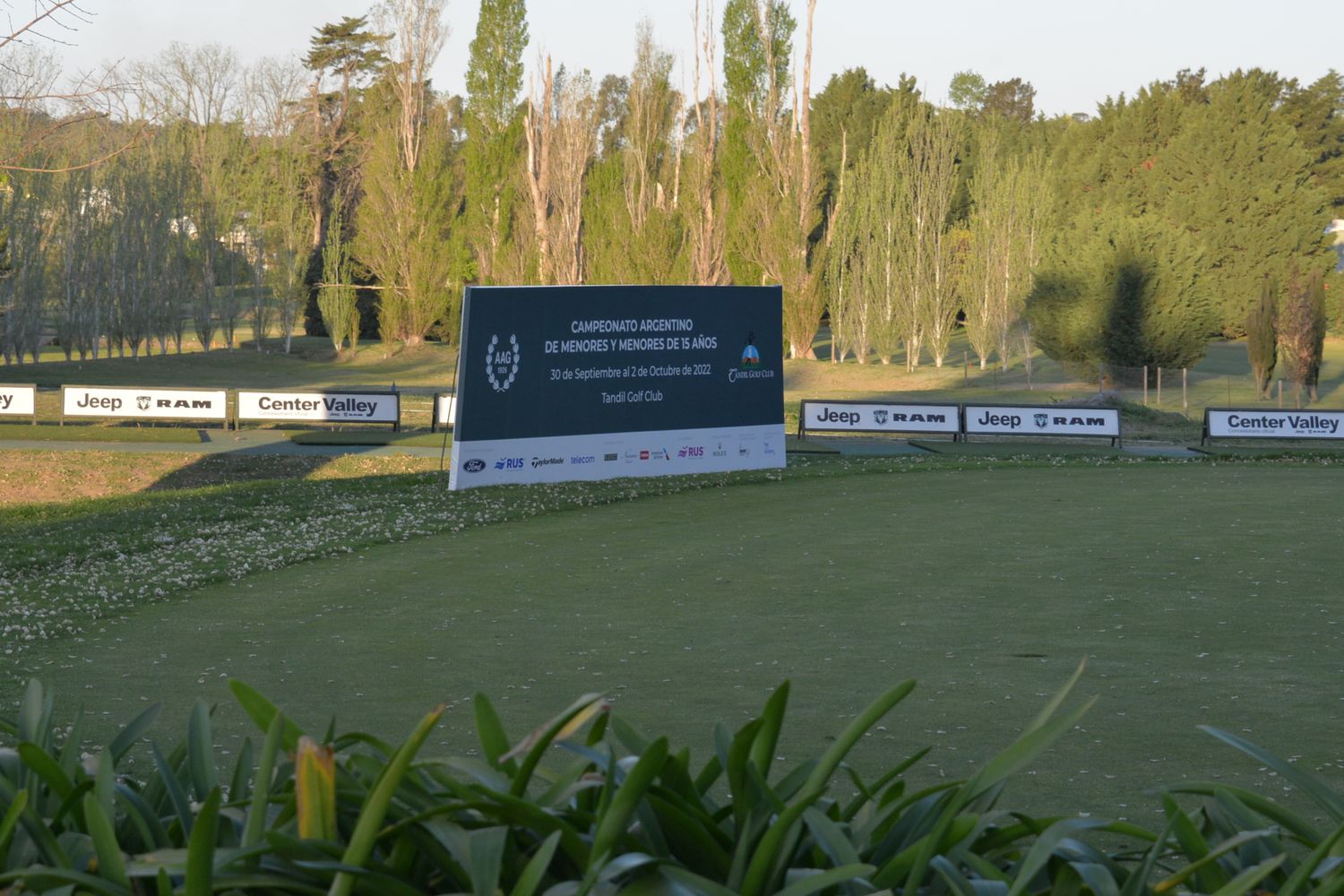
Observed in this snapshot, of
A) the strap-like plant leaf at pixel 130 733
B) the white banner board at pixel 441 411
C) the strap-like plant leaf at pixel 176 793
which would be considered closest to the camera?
the strap-like plant leaf at pixel 176 793

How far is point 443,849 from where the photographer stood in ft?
7.76

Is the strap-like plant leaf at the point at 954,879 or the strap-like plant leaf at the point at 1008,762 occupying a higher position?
the strap-like plant leaf at the point at 1008,762

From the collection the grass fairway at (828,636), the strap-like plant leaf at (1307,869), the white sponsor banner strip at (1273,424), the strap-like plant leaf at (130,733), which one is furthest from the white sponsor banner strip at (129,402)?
the strap-like plant leaf at (1307,869)

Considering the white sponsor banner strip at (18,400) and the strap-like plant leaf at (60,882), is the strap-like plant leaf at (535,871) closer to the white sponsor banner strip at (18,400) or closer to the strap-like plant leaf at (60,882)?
the strap-like plant leaf at (60,882)

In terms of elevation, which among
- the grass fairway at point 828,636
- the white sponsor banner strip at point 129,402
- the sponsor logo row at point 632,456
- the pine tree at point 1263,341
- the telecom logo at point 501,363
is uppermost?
the pine tree at point 1263,341

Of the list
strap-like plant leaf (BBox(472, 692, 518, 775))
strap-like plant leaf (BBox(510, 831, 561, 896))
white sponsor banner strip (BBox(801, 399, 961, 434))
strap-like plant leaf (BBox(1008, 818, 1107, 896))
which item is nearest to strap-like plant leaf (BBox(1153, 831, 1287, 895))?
strap-like plant leaf (BBox(1008, 818, 1107, 896))

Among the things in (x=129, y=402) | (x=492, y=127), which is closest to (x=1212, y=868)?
(x=129, y=402)

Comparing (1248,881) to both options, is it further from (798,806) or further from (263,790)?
(263,790)

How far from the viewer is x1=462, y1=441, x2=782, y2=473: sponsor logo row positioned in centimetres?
1842

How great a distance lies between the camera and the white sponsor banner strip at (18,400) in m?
28.6

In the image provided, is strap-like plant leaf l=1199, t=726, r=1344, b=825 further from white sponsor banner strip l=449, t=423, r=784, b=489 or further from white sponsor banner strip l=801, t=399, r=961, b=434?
white sponsor banner strip l=801, t=399, r=961, b=434

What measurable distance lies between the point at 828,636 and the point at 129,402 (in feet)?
76.9

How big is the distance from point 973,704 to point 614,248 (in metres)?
57.4

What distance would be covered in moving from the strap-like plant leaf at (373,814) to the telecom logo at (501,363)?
16043 mm
